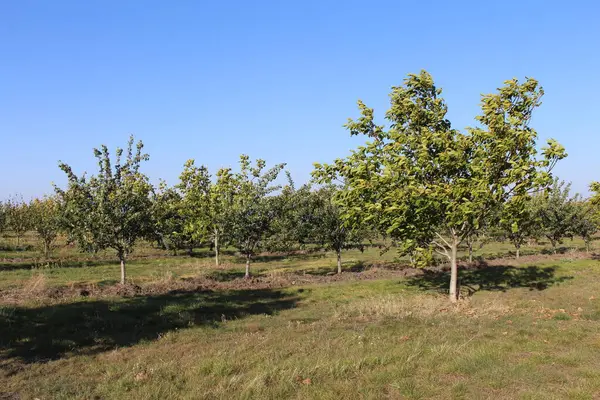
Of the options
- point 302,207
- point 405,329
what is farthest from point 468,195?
point 302,207

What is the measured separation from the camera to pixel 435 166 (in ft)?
59.7

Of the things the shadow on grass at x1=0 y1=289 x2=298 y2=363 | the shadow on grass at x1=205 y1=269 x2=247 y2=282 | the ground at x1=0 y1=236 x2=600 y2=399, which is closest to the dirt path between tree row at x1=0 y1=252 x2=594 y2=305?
the ground at x1=0 y1=236 x2=600 y2=399

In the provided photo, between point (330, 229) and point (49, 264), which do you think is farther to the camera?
point (49, 264)

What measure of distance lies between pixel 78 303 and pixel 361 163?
14.5 m

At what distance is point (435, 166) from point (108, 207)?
1809 cm

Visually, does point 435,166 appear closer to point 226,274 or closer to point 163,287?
point 163,287

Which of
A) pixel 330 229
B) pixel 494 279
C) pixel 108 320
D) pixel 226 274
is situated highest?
pixel 330 229

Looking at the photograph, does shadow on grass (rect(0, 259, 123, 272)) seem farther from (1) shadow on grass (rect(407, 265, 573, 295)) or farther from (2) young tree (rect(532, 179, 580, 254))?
(2) young tree (rect(532, 179, 580, 254))

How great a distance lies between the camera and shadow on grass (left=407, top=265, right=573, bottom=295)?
24422 mm

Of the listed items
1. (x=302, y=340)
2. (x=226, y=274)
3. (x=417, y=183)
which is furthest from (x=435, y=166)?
(x=226, y=274)

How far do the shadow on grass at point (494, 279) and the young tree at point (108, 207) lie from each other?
1740cm

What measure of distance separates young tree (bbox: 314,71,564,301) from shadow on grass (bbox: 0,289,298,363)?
281 inches

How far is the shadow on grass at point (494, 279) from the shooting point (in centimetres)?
2442

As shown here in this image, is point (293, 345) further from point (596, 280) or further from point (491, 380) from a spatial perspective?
point (596, 280)
